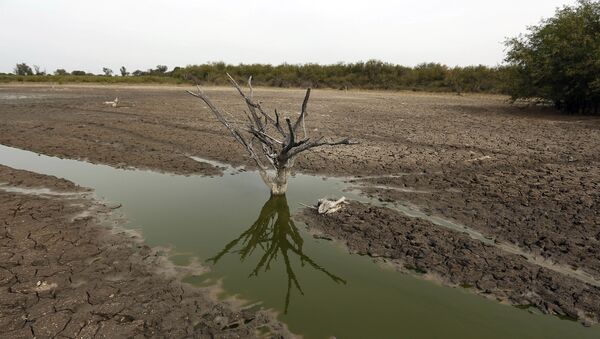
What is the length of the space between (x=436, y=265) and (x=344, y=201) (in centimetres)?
214

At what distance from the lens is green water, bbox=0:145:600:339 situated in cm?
362

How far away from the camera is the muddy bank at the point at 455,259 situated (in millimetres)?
3969

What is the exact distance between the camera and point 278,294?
4117 millimetres

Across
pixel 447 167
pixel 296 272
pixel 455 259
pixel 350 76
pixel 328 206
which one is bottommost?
pixel 296 272

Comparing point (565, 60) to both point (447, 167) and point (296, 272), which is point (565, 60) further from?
point (296, 272)

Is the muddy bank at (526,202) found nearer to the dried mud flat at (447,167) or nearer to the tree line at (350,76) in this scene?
the dried mud flat at (447,167)

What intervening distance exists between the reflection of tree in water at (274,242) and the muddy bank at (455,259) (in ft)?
1.24

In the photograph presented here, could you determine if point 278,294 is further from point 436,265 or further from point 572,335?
point 572,335

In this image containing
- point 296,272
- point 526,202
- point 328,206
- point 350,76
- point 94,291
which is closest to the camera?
point 94,291

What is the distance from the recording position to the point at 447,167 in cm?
888

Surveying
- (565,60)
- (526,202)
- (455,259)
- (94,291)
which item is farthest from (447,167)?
(565,60)

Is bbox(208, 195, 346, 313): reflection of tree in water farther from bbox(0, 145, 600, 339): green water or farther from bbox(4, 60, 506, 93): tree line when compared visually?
bbox(4, 60, 506, 93): tree line

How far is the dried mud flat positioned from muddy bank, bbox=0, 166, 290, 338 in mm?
2289

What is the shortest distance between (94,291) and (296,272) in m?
2.18
